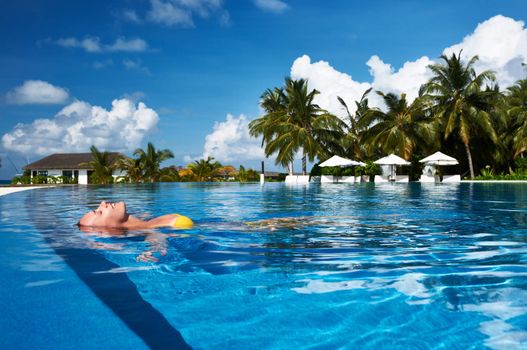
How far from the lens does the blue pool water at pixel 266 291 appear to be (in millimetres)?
2000

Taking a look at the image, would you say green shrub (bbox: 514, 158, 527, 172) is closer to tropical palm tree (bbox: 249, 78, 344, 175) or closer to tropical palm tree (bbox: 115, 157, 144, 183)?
tropical palm tree (bbox: 249, 78, 344, 175)

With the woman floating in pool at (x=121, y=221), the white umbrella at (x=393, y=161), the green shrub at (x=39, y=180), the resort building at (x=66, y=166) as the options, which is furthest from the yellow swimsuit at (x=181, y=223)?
the resort building at (x=66, y=166)

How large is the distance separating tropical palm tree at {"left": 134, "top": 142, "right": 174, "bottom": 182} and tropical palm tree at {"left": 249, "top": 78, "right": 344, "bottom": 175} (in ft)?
25.4

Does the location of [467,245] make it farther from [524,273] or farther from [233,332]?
[233,332]

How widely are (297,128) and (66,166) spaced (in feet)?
83.7

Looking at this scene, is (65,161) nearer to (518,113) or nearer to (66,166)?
(66,166)

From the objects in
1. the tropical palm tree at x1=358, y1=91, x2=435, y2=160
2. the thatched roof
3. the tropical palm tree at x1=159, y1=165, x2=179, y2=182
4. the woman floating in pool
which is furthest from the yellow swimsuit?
the thatched roof

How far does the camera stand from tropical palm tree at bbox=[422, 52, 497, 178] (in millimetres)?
28766

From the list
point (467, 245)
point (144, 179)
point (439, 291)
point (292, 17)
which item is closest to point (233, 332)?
point (439, 291)

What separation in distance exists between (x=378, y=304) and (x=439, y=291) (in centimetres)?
51

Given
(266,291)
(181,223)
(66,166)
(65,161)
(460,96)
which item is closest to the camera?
(266,291)

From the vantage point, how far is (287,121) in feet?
103

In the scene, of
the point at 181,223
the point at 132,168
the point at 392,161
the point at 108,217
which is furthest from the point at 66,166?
the point at 181,223

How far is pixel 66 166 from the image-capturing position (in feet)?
138
